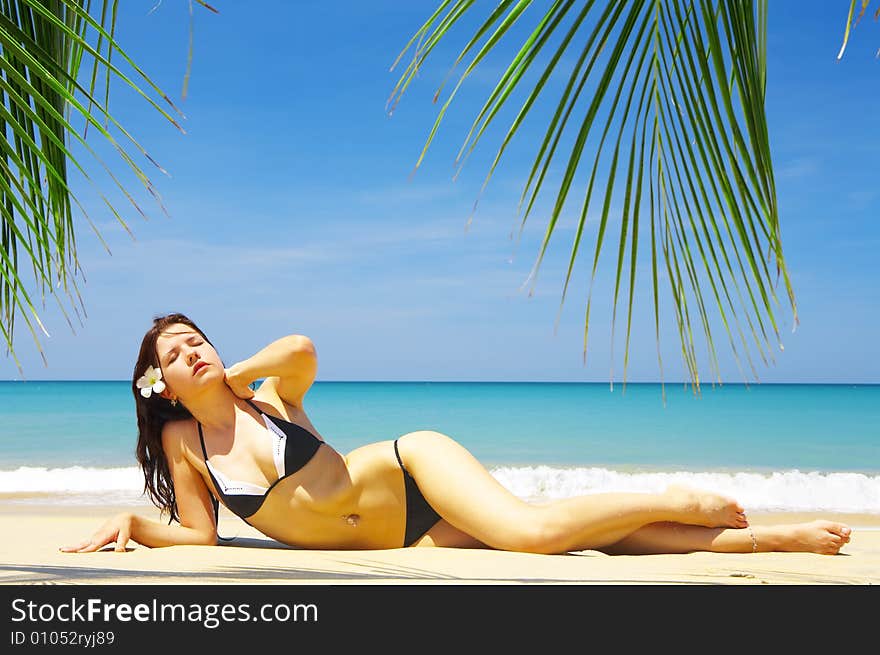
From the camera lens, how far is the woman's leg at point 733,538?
293 centimetres

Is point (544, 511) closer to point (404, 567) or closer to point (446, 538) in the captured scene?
point (446, 538)

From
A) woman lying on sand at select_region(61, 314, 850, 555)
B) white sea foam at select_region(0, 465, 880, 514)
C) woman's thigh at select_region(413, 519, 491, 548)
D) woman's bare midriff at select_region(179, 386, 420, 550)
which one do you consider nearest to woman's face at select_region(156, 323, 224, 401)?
woman lying on sand at select_region(61, 314, 850, 555)

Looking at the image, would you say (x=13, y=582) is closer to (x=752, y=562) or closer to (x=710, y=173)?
(x=710, y=173)

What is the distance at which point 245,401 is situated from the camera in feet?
10.2

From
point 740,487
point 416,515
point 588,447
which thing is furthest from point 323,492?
point 588,447

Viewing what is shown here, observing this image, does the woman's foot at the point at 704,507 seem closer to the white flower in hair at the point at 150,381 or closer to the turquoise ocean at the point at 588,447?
the turquoise ocean at the point at 588,447

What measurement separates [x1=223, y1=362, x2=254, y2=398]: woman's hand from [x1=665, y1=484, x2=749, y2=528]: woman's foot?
62.6 inches

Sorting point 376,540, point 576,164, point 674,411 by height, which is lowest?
point 376,540

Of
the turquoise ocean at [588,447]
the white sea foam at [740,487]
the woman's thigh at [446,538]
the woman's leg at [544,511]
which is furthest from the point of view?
the turquoise ocean at [588,447]

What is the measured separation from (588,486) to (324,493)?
601 cm

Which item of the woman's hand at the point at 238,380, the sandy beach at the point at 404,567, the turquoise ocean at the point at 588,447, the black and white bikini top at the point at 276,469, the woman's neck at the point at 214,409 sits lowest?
the sandy beach at the point at 404,567

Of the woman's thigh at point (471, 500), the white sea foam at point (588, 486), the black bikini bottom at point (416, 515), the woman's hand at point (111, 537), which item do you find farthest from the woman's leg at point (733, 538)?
the white sea foam at point (588, 486)

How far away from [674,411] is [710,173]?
2078 cm
